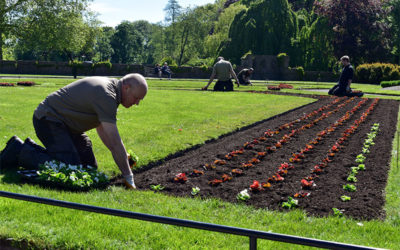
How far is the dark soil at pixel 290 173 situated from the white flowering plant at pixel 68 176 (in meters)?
0.64

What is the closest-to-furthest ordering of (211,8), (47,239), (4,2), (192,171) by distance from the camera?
(47,239)
(192,171)
(4,2)
(211,8)

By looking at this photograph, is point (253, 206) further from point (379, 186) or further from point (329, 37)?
point (329, 37)

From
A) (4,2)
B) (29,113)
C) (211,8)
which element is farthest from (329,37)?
(211,8)

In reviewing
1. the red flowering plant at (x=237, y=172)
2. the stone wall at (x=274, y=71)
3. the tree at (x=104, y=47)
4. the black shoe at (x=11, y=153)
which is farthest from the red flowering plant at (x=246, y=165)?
A: the tree at (x=104, y=47)

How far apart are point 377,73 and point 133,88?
38.2 m

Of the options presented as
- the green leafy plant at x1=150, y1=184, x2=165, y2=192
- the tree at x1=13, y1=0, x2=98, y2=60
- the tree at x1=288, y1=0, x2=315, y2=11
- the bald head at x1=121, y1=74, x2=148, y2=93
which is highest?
the tree at x1=288, y1=0, x2=315, y2=11

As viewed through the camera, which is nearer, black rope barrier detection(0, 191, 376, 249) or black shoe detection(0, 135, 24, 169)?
black rope barrier detection(0, 191, 376, 249)

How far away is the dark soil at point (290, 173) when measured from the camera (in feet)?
15.8

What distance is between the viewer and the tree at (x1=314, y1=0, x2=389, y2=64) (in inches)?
1709

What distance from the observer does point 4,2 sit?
30.7m

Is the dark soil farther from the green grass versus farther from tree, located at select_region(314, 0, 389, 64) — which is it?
tree, located at select_region(314, 0, 389, 64)

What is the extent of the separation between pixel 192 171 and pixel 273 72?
42.6 meters

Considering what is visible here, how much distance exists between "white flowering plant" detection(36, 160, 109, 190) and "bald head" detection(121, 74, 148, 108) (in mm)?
1049

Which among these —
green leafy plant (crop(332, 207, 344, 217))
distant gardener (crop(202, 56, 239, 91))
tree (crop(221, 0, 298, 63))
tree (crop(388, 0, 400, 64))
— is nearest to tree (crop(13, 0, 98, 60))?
distant gardener (crop(202, 56, 239, 91))
